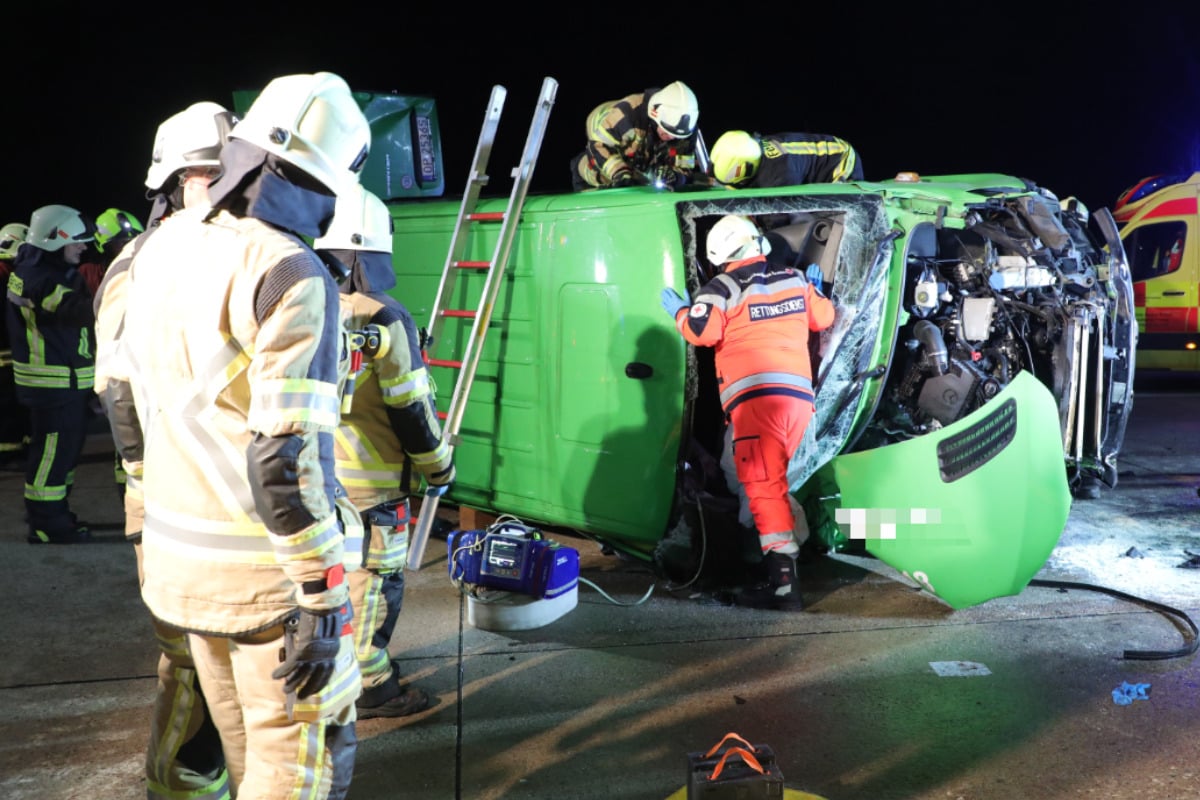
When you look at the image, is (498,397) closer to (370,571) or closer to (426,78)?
(370,571)

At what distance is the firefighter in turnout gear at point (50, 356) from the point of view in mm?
6164

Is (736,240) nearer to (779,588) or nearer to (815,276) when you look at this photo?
(815,276)

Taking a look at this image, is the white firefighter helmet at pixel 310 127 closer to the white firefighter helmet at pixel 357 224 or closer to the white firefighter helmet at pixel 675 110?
the white firefighter helmet at pixel 357 224

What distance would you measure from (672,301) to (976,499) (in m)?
1.62

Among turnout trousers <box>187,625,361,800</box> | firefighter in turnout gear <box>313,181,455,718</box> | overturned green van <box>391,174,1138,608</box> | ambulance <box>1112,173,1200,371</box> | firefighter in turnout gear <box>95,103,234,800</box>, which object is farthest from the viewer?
ambulance <box>1112,173,1200,371</box>

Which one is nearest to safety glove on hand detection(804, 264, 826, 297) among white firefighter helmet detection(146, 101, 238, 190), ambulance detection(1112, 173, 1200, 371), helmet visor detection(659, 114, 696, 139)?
helmet visor detection(659, 114, 696, 139)

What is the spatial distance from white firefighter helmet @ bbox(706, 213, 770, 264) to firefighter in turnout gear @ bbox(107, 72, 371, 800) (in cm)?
283

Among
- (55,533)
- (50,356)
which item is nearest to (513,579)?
(55,533)

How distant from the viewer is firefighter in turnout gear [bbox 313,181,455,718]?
3.46m

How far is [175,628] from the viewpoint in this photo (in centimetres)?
239

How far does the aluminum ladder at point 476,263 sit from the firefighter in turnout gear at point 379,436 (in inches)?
54.6

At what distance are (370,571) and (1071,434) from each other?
403cm

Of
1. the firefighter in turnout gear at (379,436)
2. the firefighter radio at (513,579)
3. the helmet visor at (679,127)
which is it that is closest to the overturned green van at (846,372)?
the firefighter radio at (513,579)

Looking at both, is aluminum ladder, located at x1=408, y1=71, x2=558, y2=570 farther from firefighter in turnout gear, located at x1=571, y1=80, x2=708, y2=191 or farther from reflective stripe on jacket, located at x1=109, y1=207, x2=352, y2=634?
reflective stripe on jacket, located at x1=109, y1=207, x2=352, y2=634
